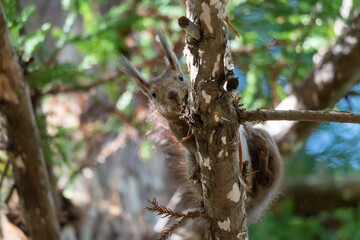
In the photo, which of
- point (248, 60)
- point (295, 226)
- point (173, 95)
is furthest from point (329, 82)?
point (295, 226)

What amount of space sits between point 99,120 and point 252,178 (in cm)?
215

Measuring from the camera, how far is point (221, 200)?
1.36 meters

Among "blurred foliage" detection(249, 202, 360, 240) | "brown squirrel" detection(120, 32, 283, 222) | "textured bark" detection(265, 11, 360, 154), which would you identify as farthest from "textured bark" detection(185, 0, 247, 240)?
"blurred foliage" detection(249, 202, 360, 240)

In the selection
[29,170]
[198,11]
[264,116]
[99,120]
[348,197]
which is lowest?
[348,197]

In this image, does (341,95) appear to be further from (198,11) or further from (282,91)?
(198,11)

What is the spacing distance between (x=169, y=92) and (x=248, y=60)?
143 cm

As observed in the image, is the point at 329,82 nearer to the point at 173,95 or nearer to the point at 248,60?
the point at 248,60

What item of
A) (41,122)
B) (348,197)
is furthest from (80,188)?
(348,197)

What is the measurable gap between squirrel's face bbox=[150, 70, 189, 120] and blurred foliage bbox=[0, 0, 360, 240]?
0.52 metres

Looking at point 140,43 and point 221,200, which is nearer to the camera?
point 221,200

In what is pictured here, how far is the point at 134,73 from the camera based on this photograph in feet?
6.26

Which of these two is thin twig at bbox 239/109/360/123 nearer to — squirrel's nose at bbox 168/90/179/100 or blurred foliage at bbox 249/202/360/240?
squirrel's nose at bbox 168/90/179/100

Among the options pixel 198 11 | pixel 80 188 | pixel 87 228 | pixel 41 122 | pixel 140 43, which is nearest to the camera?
pixel 198 11

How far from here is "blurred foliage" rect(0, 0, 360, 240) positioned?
103 inches
